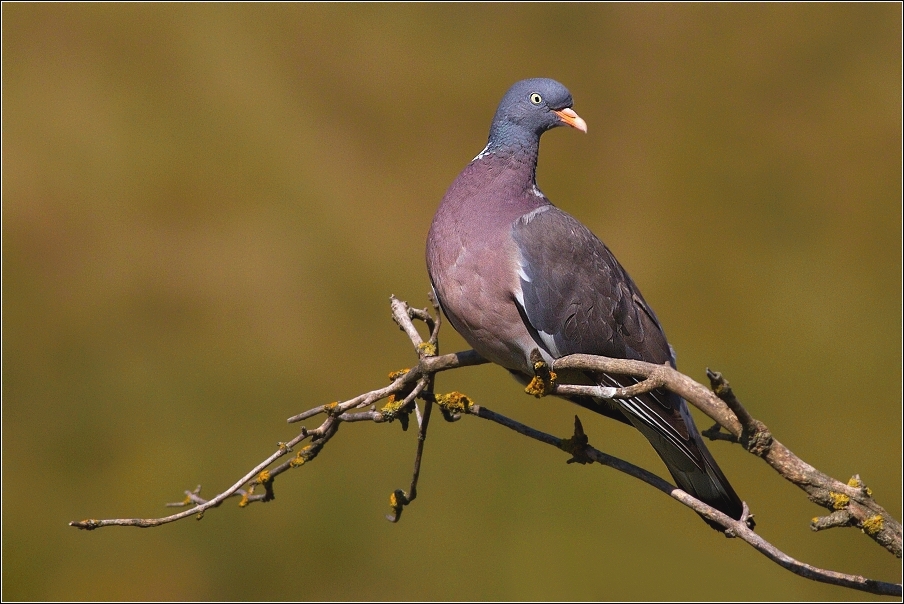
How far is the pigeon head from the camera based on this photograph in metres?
3.18

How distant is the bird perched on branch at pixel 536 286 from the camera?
9.20ft

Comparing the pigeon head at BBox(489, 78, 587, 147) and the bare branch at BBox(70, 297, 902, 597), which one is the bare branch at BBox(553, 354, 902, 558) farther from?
the pigeon head at BBox(489, 78, 587, 147)

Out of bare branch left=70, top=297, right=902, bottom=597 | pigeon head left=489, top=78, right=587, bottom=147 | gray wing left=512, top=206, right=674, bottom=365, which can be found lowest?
bare branch left=70, top=297, right=902, bottom=597

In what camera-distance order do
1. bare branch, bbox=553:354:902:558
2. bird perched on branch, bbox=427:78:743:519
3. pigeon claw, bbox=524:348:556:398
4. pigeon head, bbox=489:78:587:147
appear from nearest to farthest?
bare branch, bbox=553:354:902:558
pigeon claw, bbox=524:348:556:398
bird perched on branch, bbox=427:78:743:519
pigeon head, bbox=489:78:587:147

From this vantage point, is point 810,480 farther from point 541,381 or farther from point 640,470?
point 541,381

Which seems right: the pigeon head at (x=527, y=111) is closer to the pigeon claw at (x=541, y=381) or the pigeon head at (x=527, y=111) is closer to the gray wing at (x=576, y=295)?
the gray wing at (x=576, y=295)

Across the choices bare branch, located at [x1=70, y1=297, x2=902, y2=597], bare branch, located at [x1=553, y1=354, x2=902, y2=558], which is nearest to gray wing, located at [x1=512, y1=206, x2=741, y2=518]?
bare branch, located at [x1=70, y1=297, x2=902, y2=597]

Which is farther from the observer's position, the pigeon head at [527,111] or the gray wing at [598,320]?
the pigeon head at [527,111]

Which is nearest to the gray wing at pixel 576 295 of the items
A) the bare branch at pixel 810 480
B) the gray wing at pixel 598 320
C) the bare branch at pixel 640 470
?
the gray wing at pixel 598 320

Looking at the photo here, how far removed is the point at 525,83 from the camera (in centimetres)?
320

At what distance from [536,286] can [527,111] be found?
0.69 meters

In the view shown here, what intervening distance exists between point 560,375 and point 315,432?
0.78 m

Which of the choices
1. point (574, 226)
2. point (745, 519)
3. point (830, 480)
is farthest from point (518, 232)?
point (830, 480)

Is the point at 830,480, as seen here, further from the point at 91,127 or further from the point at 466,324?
the point at 91,127
